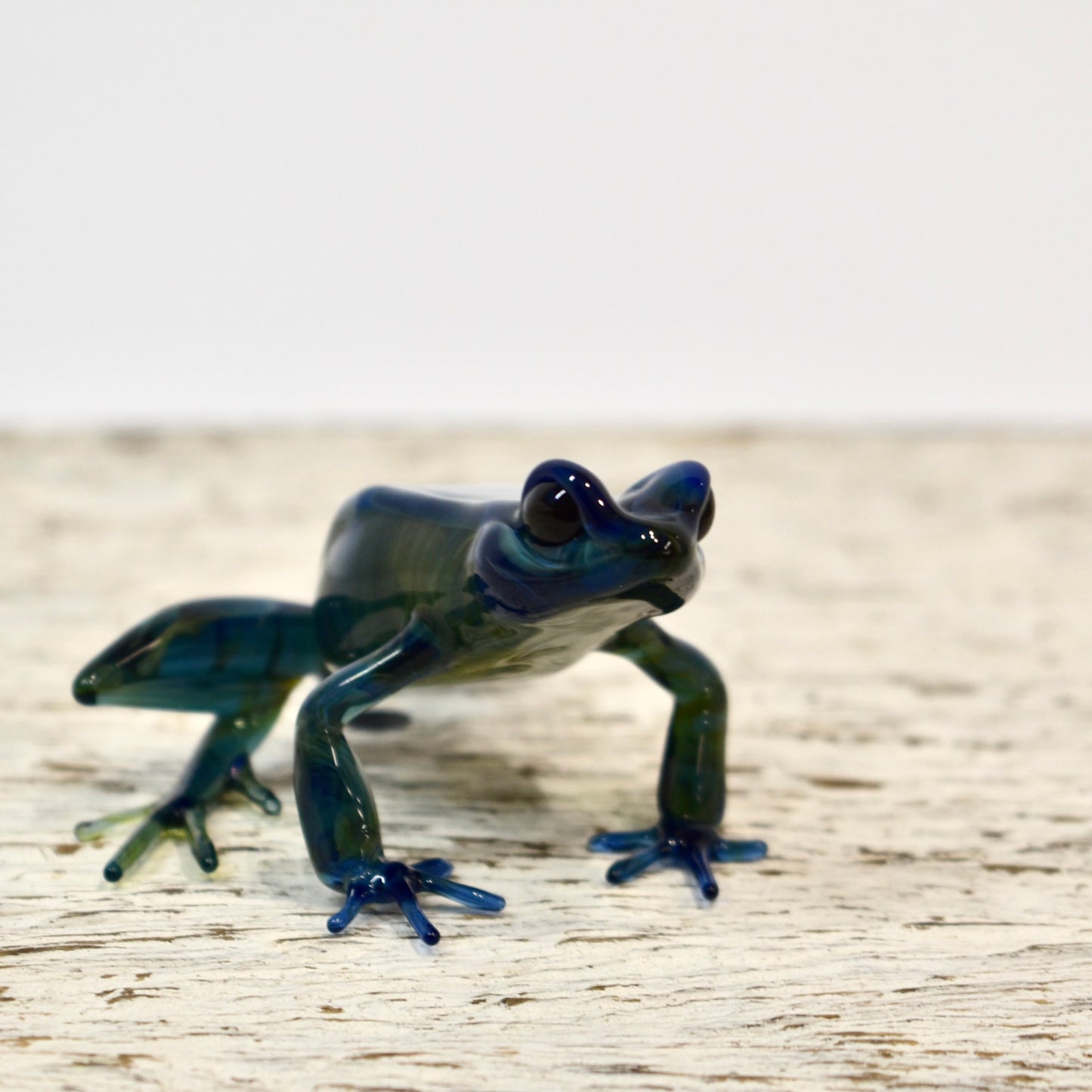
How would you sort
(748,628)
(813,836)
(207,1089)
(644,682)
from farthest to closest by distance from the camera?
(748,628) → (644,682) → (813,836) → (207,1089)

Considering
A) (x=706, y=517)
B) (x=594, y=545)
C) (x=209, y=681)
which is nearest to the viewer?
(x=594, y=545)

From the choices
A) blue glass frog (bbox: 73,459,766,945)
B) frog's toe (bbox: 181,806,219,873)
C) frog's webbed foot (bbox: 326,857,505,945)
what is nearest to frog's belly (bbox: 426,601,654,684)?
blue glass frog (bbox: 73,459,766,945)

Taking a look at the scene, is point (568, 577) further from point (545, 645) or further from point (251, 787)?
point (251, 787)

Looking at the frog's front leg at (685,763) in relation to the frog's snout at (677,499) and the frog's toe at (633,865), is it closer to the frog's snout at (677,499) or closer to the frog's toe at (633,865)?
the frog's toe at (633,865)

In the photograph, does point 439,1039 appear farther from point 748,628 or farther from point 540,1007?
point 748,628

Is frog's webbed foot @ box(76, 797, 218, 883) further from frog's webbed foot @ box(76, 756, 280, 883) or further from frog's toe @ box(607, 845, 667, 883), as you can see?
frog's toe @ box(607, 845, 667, 883)

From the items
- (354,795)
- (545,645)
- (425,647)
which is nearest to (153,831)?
(354,795)

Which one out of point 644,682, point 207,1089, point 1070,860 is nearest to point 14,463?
point 644,682
